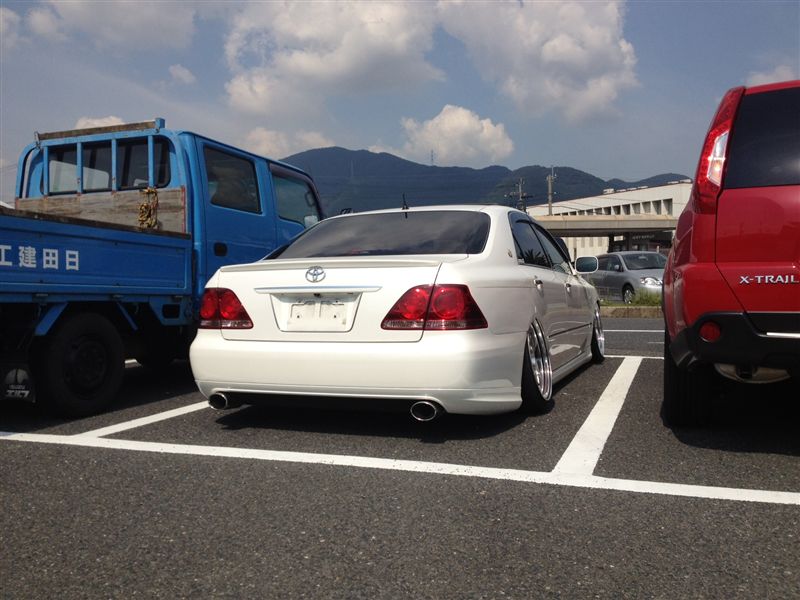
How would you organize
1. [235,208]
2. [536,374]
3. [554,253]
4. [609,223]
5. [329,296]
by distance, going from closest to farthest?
[329,296], [536,374], [554,253], [235,208], [609,223]

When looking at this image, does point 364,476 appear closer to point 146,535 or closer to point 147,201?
point 146,535

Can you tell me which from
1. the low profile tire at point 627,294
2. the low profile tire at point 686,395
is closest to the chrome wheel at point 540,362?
the low profile tire at point 686,395

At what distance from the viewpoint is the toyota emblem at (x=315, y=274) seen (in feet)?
12.5

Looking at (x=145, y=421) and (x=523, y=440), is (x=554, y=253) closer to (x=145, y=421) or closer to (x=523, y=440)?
(x=523, y=440)

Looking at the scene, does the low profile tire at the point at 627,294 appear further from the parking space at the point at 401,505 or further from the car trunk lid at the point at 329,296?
the car trunk lid at the point at 329,296

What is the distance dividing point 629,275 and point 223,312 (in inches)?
567

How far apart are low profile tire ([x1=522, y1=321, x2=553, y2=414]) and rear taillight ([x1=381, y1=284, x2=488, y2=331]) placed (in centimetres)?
68

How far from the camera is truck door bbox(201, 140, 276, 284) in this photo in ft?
19.6

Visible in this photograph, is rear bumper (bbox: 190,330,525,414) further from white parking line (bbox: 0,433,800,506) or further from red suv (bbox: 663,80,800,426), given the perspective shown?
red suv (bbox: 663,80,800,426)

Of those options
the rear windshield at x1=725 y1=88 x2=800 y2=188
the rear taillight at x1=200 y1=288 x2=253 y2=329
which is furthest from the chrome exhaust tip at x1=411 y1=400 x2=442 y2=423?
the rear windshield at x1=725 y1=88 x2=800 y2=188

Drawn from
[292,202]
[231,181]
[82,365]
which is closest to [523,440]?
[82,365]

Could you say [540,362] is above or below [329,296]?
below

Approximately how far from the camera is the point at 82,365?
15.2 ft

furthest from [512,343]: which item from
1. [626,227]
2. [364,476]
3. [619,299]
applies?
[626,227]
